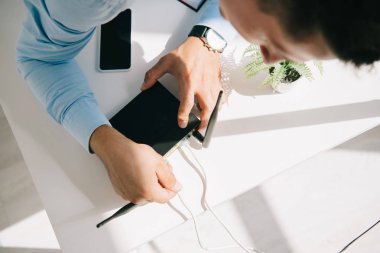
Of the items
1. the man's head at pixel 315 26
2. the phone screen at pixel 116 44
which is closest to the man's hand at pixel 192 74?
the phone screen at pixel 116 44

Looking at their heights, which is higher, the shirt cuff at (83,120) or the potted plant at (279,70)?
the shirt cuff at (83,120)

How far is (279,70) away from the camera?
898 millimetres

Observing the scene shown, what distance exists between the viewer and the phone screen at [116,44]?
0.96 m

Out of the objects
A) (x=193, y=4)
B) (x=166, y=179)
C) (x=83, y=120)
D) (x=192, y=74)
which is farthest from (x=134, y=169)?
(x=193, y=4)

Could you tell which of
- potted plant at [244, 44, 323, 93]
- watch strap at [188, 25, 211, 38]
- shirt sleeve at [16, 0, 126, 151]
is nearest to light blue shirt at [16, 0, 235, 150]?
shirt sleeve at [16, 0, 126, 151]

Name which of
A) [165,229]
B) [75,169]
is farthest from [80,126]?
[165,229]

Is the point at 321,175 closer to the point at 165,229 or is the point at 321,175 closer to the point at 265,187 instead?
the point at 265,187

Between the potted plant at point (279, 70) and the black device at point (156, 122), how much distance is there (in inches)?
9.1

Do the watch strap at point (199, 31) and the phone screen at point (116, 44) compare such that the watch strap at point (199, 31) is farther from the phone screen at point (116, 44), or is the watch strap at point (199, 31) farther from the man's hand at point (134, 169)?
the man's hand at point (134, 169)

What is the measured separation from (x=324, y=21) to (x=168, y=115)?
0.53m

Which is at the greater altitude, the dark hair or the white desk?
the dark hair

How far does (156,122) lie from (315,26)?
0.53m

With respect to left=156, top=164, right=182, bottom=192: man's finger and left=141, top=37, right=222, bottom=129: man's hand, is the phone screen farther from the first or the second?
left=156, top=164, right=182, bottom=192: man's finger

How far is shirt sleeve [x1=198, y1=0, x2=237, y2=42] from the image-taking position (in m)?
1.00
